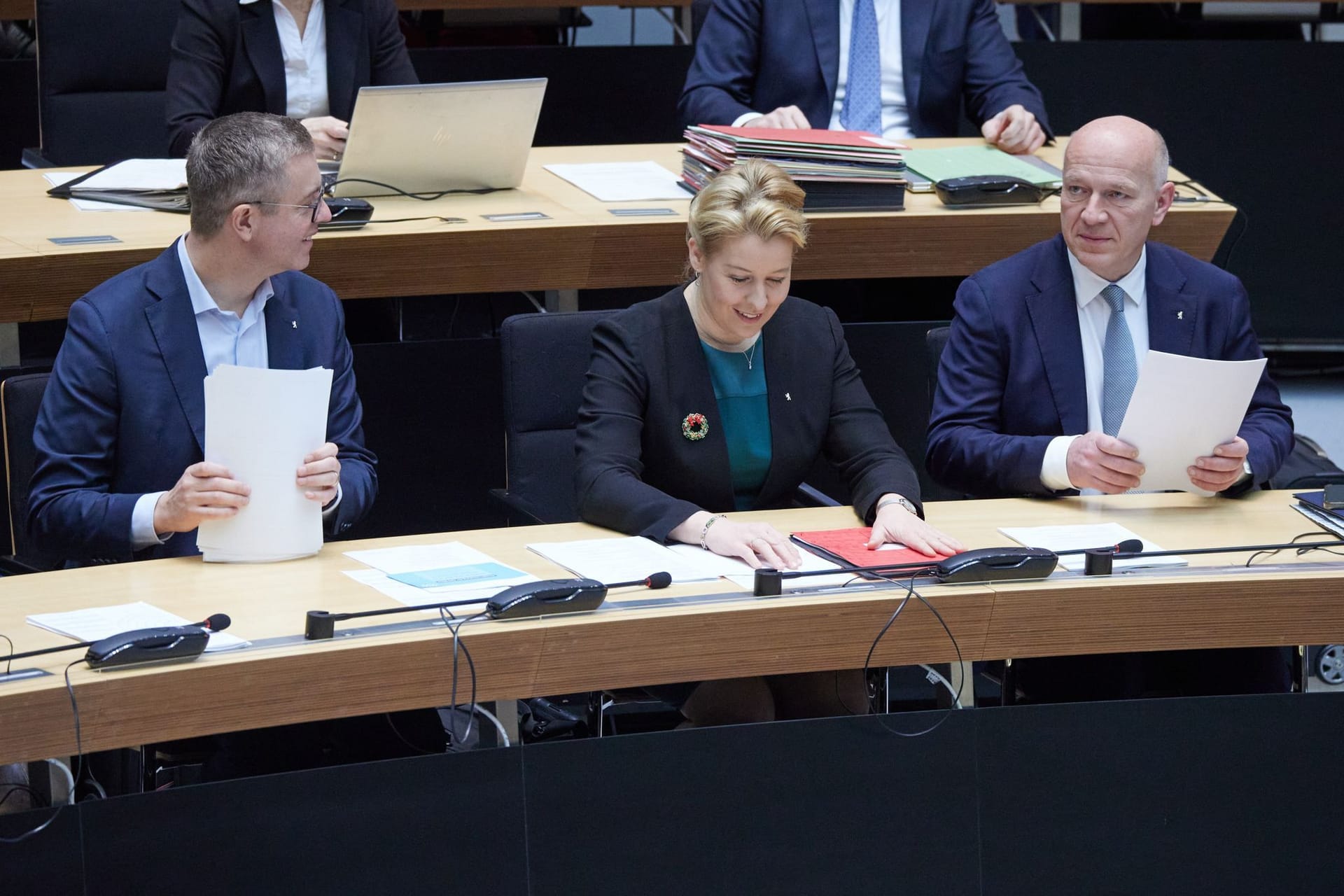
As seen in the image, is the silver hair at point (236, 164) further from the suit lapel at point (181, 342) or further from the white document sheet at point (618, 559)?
the white document sheet at point (618, 559)

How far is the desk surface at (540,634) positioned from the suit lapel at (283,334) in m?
0.39

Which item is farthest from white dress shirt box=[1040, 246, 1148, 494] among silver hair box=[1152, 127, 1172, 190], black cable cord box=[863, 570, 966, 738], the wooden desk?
the wooden desk

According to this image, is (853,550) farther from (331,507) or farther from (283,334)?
(283,334)

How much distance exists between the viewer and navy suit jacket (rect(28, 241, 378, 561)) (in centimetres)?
246

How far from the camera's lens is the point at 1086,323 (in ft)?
9.91

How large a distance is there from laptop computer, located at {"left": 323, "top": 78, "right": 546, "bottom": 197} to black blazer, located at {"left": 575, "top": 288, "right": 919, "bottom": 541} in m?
0.75

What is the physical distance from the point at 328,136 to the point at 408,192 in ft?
0.76

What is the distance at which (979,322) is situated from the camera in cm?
299

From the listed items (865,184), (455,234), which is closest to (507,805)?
(455,234)

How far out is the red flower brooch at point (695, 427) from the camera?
2.76 metres

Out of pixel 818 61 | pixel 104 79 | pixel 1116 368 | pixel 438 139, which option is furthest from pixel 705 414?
pixel 104 79

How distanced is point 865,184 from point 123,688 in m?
2.00

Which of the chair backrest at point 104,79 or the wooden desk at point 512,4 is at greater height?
the wooden desk at point 512,4

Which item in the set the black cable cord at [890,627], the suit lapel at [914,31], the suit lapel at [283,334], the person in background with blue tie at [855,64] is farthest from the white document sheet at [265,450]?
the suit lapel at [914,31]
